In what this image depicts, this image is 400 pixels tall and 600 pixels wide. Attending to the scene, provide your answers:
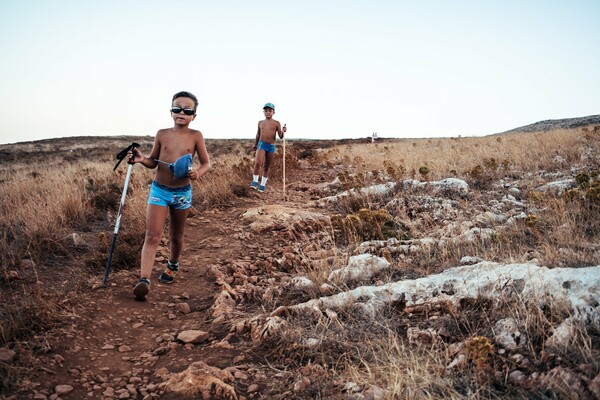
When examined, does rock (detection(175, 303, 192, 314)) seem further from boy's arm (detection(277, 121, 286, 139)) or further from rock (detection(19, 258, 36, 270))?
boy's arm (detection(277, 121, 286, 139))

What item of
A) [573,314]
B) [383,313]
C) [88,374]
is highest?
[573,314]

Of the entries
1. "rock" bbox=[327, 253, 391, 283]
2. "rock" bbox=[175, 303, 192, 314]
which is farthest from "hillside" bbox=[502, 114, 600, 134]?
"rock" bbox=[175, 303, 192, 314]

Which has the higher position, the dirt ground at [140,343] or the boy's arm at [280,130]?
the boy's arm at [280,130]

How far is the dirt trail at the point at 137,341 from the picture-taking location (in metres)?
2.60

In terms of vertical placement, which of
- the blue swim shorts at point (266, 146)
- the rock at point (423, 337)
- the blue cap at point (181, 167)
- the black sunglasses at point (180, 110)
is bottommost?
the rock at point (423, 337)

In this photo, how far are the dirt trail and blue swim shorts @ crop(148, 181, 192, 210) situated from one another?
3.03 feet

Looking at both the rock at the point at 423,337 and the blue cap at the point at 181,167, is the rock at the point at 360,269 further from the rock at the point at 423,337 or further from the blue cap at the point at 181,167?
the blue cap at the point at 181,167

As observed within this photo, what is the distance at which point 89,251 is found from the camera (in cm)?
529

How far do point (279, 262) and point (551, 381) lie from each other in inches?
127

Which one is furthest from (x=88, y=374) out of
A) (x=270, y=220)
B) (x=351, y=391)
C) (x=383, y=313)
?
(x=270, y=220)

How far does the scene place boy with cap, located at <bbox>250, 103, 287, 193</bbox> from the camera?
9.42 meters

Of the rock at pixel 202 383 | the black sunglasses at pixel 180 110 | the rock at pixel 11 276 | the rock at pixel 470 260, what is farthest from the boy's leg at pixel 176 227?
the rock at pixel 470 260

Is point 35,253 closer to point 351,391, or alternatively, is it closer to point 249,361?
point 249,361

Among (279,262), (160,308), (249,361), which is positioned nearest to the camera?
(249,361)
